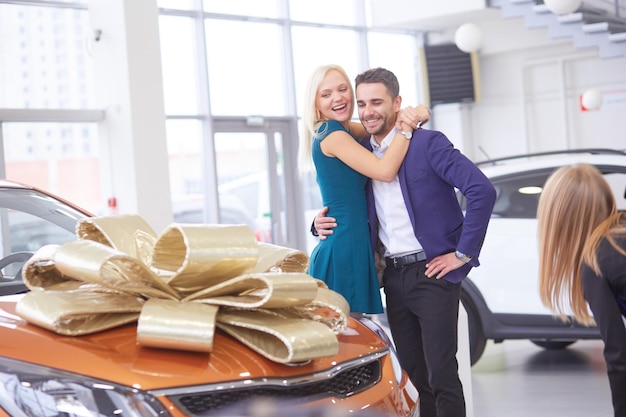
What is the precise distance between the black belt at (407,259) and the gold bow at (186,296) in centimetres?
101

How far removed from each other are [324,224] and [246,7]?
9.35 meters

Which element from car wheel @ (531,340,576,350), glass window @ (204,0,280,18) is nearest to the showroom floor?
car wheel @ (531,340,576,350)

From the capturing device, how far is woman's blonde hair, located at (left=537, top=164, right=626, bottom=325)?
2785 millimetres

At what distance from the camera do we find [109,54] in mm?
9438

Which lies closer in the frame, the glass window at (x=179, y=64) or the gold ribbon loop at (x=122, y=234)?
the gold ribbon loop at (x=122, y=234)

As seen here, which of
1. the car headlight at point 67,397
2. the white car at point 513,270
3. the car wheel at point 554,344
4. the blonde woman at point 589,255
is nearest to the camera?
the car headlight at point 67,397

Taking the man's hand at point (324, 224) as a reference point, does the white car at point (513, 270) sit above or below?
below

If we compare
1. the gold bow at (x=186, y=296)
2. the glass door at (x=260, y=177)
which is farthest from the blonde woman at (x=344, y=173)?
the glass door at (x=260, y=177)

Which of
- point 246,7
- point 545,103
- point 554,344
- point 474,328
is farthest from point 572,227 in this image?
point 545,103

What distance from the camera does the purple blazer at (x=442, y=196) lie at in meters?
2.99

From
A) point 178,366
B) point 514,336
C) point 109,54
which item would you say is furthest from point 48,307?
point 109,54

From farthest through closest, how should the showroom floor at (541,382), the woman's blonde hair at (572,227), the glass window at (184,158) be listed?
the glass window at (184,158)
the showroom floor at (541,382)
the woman's blonde hair at (572,227)

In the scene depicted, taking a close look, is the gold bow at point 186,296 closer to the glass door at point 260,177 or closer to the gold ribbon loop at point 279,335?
the gold ribbon loop at point 279,335

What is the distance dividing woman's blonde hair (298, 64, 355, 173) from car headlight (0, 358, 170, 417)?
1.54 metres
